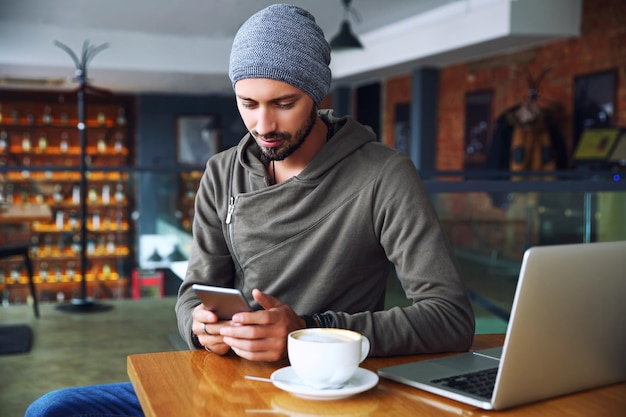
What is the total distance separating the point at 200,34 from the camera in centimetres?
907

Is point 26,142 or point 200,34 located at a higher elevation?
point 200,34

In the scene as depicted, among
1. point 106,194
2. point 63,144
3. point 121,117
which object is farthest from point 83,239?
point 121,117

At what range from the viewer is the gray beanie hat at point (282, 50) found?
52.4 inches

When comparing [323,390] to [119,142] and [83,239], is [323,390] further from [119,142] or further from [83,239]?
[119,142]

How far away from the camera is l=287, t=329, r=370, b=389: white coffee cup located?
0.93m

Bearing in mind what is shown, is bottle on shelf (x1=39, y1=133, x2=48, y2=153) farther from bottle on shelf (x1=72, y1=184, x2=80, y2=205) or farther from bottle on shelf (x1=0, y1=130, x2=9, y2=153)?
bottle on shelf (x1=72, y1=184, x2=80, y2=205)

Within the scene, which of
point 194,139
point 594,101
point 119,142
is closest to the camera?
point 594,101

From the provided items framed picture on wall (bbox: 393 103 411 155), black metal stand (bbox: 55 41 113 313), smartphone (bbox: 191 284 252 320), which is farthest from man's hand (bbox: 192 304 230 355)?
framed picture on wall (bbox: 393 103 411 155)

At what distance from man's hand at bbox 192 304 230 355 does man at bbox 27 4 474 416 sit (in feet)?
0.14

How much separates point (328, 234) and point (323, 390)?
49cm

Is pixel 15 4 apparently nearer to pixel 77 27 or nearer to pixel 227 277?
pixel 77 27

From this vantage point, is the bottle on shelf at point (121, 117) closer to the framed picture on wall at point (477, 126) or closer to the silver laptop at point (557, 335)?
the framed picture on wall at point (477, 126)

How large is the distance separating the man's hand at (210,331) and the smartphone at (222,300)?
0.04 feet

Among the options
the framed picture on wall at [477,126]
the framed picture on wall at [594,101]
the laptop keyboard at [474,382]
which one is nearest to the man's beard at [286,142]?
the laptop keyboard at [474,382]
